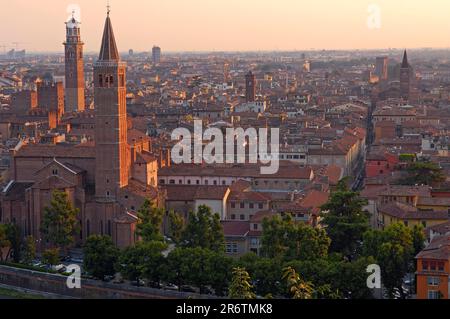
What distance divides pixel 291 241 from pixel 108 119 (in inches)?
269

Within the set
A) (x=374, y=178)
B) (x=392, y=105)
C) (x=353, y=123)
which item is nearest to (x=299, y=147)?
(x=374, y=178)

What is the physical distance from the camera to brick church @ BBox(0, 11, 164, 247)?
70.4 ft

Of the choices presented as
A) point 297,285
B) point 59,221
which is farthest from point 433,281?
point 59,221

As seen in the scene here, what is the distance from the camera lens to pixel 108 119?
22.1 meters

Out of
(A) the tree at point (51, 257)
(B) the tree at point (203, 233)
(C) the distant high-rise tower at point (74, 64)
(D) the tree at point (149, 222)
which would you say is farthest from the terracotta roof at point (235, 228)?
(C) the distant high-rise tower at point (74, 64)

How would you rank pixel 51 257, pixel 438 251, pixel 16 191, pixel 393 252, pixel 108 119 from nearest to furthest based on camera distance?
pixel 438 251
pixel 393 252
pixel 51 257
pixel 108 119
pixel 16 191

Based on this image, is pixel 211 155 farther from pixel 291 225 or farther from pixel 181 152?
pixel 291 225

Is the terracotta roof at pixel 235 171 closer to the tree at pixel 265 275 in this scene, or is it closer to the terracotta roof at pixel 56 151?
the terracotta roof at pixel 56 151

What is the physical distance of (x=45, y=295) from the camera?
706 inches

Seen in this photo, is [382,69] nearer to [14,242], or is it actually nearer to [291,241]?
[14,242]

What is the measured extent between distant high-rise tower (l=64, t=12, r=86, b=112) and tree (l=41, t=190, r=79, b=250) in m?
19.8

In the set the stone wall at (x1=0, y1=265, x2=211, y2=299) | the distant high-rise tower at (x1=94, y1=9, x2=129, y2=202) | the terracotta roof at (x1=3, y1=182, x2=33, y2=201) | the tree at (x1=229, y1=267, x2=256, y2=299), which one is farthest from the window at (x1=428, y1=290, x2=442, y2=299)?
the terracotta roof at (x1=3, y1=182, x2=33, y2=201)

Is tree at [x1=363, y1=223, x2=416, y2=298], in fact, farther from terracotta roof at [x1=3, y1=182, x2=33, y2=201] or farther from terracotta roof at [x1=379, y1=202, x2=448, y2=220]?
terracotta roof at [x1=3, y1=182, x2=33, y2=201]

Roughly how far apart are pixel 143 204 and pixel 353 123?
78.1 ft
